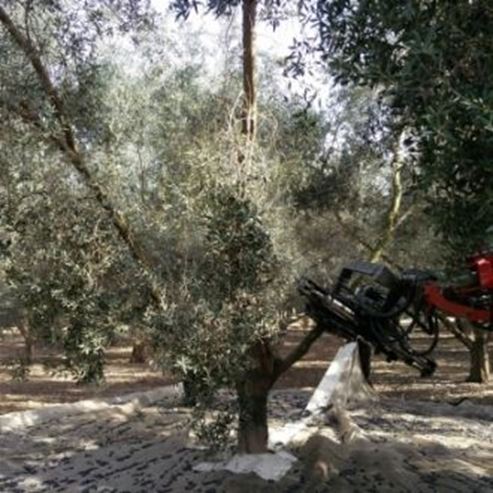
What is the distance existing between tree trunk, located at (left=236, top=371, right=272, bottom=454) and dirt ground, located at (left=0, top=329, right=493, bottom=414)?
6032 millimetres

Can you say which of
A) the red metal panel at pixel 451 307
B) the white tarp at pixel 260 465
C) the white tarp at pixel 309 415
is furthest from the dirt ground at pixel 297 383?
the red metal panel at pixel 451 307

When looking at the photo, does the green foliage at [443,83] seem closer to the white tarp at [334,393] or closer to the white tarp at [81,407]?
the white tarp at [334,393]

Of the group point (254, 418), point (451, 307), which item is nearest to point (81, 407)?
point (254, 418)

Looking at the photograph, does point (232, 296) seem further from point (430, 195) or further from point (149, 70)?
point (149, 70)

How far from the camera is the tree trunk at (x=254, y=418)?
7141 mm

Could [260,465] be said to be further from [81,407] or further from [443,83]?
[81,407]

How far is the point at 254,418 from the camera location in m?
7.41

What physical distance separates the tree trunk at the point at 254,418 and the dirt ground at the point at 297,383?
237 inches

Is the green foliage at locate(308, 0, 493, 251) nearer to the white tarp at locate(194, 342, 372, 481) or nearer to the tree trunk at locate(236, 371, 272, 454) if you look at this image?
the tree trunk at locate(236, 371, 272, 454)

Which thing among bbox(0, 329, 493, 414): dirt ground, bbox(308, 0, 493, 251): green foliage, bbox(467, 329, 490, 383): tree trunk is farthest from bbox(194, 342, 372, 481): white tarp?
bbox(467, 329, 490, 383): tree trunk

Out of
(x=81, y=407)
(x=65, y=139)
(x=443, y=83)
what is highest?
(x=65, y=139)

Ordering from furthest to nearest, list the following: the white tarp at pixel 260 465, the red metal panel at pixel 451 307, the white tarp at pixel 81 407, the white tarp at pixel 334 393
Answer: the white tarp at pixel 81 407, the white tarp at pixel 334 393, the white tarp at pixel 260 465, the red metal panel at pixel 451 307

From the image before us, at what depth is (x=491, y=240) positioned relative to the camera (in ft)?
10.2

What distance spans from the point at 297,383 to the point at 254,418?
10651 millimetres
